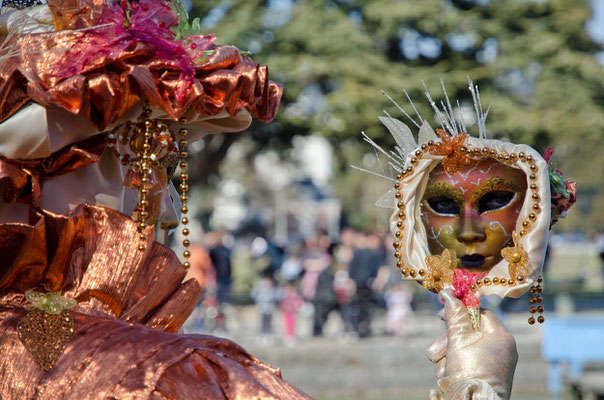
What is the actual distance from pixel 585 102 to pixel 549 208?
32.8 ft

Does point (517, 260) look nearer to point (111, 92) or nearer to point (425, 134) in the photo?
point (425, 134)

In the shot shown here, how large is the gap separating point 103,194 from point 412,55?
30.8 ft

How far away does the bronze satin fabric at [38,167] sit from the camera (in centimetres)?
219

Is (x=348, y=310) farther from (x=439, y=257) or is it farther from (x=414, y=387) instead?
(x=439, y=257)

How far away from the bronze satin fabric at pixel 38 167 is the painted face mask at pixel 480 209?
2.99ft

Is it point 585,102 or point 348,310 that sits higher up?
point 585,102

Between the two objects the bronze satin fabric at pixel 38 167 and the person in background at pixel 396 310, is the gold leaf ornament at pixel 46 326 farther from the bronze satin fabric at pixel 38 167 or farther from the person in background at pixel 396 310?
the person in background at pixel 396 310

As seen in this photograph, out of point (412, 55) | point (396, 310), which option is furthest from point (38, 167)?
point (412, 55)

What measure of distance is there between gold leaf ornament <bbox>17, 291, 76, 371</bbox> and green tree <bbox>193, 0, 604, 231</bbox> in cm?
877

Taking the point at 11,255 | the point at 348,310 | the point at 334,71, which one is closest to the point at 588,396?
the point at 348,310

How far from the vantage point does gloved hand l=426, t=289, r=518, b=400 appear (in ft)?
7.21

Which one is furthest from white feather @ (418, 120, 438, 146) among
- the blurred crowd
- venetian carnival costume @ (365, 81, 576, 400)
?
the blurred crowd

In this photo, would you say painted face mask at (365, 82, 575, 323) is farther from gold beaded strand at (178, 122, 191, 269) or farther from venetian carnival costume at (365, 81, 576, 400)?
gold beaded strand at (178, 122, 191, 269)

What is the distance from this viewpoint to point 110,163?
8.02 ft
